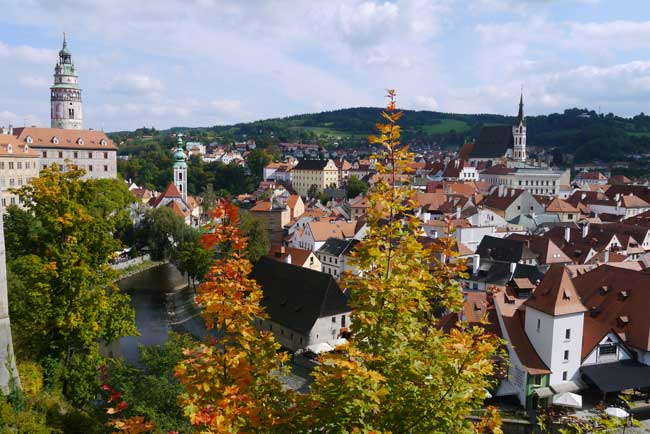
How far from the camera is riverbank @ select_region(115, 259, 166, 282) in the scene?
140 ft

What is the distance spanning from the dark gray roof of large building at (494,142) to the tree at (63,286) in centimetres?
9499

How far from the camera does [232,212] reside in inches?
213

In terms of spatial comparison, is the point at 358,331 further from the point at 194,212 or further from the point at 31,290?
the point at 194,212

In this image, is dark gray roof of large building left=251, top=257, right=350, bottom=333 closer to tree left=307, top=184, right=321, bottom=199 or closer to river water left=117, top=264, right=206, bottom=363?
river water left=117, top=264, right=206, bottom=363

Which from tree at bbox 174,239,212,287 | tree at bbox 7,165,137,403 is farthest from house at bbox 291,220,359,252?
tree at bbox 7,165,137,403

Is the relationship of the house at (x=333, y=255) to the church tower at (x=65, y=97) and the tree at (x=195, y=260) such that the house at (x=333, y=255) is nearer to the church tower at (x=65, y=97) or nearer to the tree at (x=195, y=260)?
the tree at (x=195, y=260)

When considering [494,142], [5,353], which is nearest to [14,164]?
[5,353]

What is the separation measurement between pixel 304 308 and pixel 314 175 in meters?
67.8

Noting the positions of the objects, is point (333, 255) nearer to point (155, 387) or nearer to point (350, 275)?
point (155, 387)

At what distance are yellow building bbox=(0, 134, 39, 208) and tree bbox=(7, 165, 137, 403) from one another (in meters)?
38.4

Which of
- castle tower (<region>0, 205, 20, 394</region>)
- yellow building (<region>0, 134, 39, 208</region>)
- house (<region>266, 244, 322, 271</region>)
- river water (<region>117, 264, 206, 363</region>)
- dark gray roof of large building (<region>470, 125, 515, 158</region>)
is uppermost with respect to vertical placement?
dark gray roof of large building (<region>470, 125, 515, 158</region>)

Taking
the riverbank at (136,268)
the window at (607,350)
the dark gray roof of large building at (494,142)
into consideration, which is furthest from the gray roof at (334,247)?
the dark gray roof of large building at (494,142)

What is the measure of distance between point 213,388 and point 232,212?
→ 5.82 ft

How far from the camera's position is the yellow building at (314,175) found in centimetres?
9281
